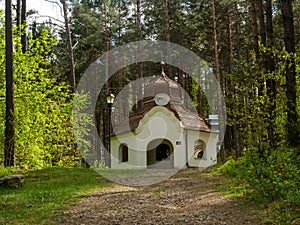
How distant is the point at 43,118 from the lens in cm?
1700

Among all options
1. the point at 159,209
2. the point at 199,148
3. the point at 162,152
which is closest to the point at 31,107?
the point at 159,209

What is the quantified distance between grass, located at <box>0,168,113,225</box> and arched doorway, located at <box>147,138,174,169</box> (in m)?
8.64

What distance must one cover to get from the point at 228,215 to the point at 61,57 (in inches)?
1078

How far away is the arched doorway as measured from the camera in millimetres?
23219

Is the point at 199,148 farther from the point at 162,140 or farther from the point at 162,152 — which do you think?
the point at 162,140

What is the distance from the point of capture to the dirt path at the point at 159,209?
6.71 m

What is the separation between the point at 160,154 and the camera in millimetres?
24969

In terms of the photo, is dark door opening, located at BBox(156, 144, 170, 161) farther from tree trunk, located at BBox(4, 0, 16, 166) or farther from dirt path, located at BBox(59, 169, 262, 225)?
dirt path, located at BBox(59, 169, 262, 225)

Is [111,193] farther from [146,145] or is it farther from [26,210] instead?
[146,145]

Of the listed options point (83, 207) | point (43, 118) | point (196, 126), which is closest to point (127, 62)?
point (196, 126)

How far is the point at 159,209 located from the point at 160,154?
17.1 meters

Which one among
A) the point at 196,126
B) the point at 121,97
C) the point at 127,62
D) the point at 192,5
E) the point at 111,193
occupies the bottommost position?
the point at 111,193

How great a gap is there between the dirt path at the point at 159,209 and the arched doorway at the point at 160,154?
1240 cm

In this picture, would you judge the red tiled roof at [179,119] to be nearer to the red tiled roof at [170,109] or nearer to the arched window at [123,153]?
the red tiled roof at [170,109]
